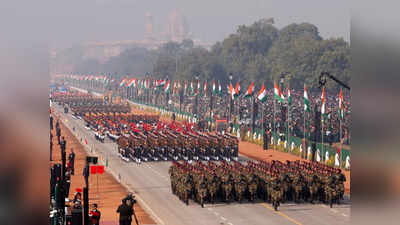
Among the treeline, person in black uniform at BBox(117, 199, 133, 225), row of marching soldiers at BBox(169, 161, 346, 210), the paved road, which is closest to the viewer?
person in black uniform at BBox(117, 199, 133, 225)

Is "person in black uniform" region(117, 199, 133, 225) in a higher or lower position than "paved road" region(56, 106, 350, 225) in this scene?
higher

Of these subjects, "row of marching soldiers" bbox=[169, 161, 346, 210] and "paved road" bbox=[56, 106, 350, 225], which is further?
"row of marching soldiers" bbox=[169, 161, 346, 210]

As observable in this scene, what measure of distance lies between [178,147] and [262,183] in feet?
56.5

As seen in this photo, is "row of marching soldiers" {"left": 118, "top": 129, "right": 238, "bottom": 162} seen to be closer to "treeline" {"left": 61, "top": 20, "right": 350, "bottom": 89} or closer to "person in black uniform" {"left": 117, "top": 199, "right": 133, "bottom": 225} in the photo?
"person in black uniform" {"left": 117, "top": 199, "right": 133, "bottom": 225}

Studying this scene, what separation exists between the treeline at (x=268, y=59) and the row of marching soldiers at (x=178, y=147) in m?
57.7

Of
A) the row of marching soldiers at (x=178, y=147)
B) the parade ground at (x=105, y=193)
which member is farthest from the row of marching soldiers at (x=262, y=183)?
the row of marching soldiers at (x=178, y=147)

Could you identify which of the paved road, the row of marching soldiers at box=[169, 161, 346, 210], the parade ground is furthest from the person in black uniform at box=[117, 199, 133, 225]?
the row of marching soldiers at box=[169, 161, 346, 210]

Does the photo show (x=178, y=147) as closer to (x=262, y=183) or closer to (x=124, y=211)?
(x=262, y=183)

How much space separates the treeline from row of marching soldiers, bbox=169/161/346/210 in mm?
74971

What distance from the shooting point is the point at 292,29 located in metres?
178

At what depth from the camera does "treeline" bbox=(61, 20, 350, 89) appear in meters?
124

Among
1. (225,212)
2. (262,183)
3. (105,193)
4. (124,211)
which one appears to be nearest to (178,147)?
(105,193)

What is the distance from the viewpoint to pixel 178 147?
1807 inches

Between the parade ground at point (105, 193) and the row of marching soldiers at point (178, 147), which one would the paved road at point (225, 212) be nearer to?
the parade ground at point (105, 193)
